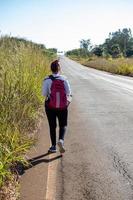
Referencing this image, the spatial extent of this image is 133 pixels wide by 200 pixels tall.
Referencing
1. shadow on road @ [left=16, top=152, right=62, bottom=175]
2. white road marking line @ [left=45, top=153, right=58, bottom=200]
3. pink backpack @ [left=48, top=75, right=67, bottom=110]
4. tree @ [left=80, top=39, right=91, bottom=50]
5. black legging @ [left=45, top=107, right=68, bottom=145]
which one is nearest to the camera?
white road marking line @ [left=45, top=153, right=58, bottom=200]

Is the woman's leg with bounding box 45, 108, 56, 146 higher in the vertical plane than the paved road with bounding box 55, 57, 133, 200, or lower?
higher

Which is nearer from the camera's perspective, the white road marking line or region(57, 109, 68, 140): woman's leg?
the white road marking line

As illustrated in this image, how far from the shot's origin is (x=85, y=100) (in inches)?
629

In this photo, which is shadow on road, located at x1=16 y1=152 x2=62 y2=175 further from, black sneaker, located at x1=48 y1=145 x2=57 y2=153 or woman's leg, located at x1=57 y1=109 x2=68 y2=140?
woman's leg, located at x1=57 y1=109 x2=68 y2=140

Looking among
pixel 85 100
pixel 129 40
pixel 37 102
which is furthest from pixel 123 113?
pixel 129 40

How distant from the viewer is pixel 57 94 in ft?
24.0

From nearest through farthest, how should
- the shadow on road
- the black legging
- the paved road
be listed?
the paved road → the shadow on road → the black legging

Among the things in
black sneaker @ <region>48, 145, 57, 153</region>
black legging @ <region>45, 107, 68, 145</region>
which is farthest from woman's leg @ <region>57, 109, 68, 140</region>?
black sneaker @ <region>48, 145, 57, 153</region>

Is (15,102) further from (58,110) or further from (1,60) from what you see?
(1,60)

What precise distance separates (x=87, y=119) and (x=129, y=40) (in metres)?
138

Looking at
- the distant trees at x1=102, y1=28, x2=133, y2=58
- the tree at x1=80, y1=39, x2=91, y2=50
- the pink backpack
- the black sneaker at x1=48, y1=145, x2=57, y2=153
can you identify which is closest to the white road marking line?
the black sneaker at x1=48, y1=145, x2=57, y2=153

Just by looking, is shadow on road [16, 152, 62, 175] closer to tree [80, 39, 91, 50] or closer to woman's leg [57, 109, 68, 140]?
woman's leg [57, 109, 68, 140]

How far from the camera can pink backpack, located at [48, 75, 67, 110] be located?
7297 millimetres

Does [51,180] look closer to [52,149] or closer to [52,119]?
[52,149]
